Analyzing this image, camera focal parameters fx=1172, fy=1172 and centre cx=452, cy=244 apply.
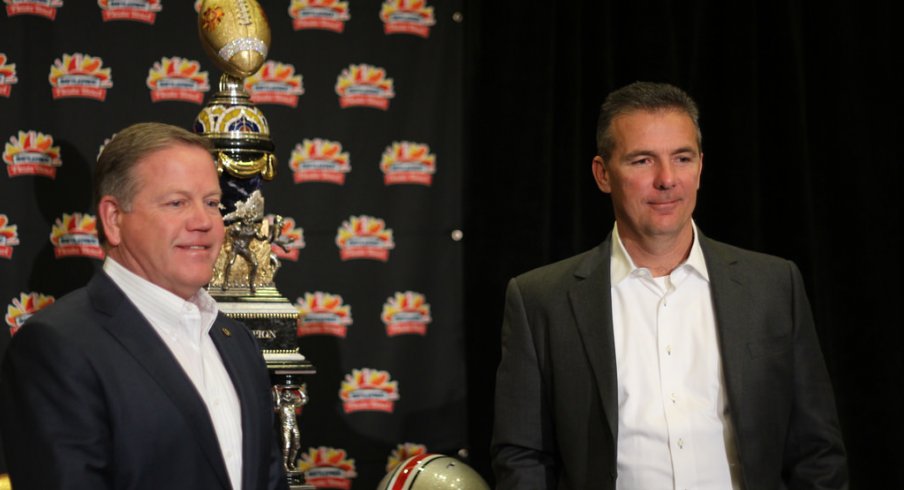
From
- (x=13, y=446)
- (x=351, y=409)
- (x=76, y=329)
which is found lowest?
(x=351, y=409)

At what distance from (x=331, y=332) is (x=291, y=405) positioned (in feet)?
3.79

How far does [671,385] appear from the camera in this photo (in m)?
2.55

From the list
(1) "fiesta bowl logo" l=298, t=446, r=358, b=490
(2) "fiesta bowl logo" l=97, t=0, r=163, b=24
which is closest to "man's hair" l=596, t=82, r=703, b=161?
(1) "fiesta bowl logo" l=298, t=446, r=358, b=490

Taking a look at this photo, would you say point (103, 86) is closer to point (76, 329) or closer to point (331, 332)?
point (331, 332)

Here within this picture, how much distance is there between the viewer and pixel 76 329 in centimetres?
211

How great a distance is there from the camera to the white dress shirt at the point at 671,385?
2.51 m

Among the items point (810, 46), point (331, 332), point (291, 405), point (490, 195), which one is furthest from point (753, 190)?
point (291, 405)

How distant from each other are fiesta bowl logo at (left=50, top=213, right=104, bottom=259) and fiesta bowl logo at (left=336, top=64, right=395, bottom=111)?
1.10 meters

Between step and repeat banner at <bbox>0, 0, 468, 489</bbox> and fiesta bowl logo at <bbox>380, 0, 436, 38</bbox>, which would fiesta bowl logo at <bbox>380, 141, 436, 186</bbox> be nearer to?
step and repeat banner at <bbox>0, 0, 468, 489</bbox>

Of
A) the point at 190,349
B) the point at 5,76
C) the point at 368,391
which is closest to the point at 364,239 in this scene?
the point at 368,391

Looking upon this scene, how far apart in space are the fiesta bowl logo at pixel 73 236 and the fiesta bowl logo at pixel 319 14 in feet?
3.69

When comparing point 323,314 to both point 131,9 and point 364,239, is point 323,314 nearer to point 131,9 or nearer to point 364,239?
point 364,239

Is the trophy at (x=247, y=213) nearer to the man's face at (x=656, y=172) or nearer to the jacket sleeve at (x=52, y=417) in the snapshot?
the man's face at (x=656, y=172)

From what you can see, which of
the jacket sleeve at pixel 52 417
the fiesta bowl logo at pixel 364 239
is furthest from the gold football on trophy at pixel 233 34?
the jacket sleeve at pixel 52 417
